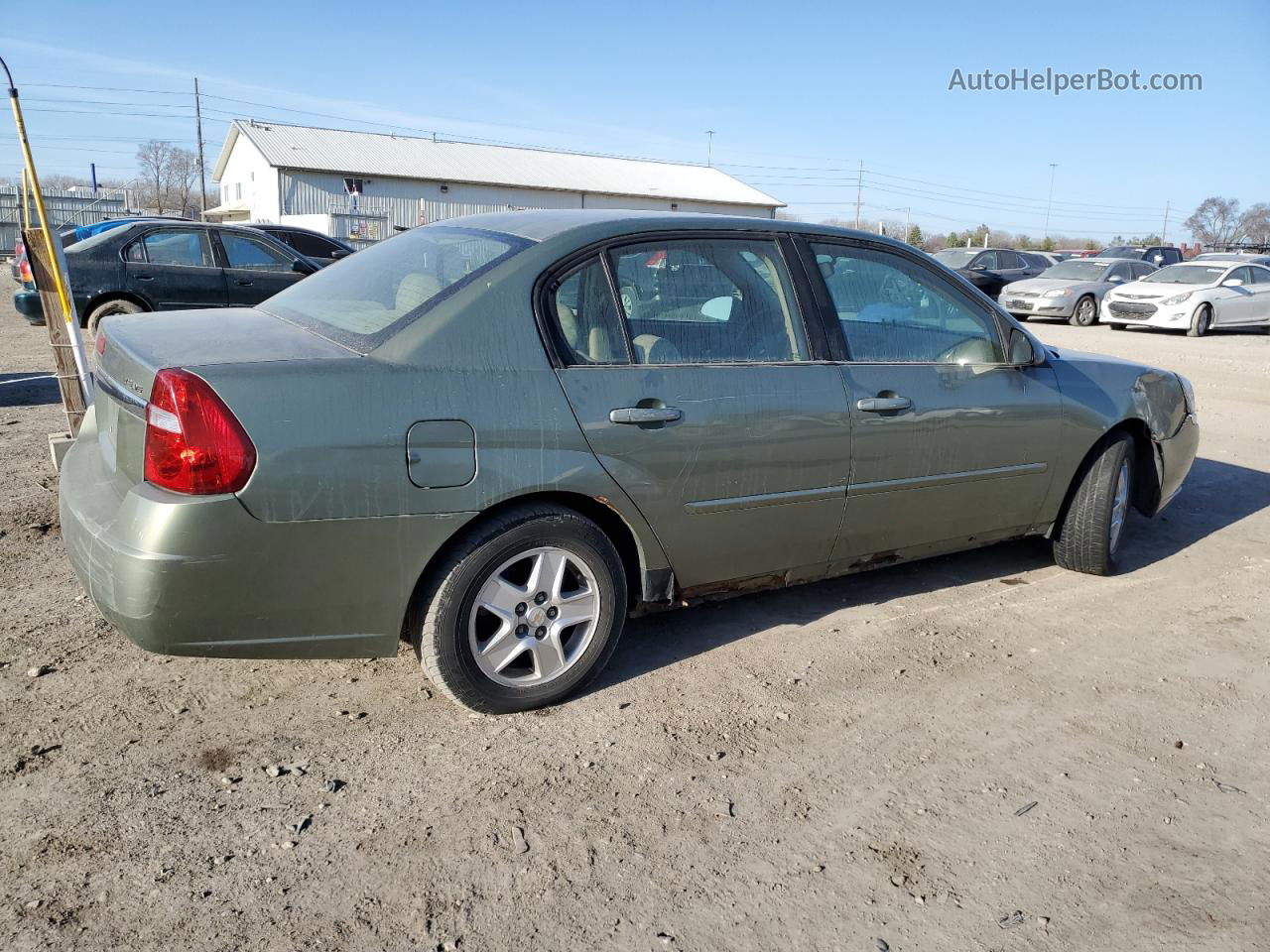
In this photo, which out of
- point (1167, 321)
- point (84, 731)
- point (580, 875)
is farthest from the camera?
point (1167, 321)

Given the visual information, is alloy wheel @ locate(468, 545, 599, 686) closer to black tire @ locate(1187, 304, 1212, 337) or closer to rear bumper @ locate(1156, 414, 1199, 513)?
rear bumper @ locate(1156, 414, 1199, 513)

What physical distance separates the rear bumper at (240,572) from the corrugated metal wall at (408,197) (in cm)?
4349

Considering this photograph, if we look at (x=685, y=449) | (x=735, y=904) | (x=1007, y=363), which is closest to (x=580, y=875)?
(x=735, y=904)

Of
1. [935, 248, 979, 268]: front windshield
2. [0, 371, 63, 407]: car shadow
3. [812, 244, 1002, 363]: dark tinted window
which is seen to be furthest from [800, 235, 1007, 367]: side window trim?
[935, 248, 979, 268]: front windshield

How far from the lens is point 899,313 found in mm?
4145

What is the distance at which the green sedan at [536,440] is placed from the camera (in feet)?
9.18

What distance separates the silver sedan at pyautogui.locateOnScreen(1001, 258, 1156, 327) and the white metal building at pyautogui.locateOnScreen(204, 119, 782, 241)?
26.8m

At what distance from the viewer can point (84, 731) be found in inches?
121

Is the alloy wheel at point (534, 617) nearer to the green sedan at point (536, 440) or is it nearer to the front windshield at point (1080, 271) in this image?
the green sedan at point (536, 440)

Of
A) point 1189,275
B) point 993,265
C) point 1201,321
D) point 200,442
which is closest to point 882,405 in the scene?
point 200,442

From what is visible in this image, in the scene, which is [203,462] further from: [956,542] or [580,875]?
[956,542]

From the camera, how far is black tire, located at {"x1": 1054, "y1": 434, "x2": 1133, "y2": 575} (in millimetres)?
4750

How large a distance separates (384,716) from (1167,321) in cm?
1887

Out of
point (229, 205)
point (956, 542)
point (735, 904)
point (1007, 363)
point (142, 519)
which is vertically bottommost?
point (735, 904)
